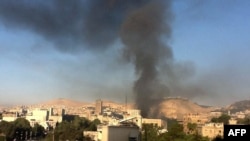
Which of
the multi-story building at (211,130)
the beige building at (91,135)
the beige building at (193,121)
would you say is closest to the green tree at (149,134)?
the beige building at (193,121)

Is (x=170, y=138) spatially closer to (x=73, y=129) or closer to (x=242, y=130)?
(x=73, y=129)

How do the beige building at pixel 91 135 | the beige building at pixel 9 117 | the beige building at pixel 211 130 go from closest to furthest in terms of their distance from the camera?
the beige building at pixel 211 130
the beige building at pixel 91 135
the beige building at pixel 9 117

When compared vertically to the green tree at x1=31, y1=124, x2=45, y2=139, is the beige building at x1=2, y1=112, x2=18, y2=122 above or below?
above

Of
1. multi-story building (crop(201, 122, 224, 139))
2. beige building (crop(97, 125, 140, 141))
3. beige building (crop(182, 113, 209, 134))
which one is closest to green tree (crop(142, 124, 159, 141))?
beige building (crop(182, 113, 209, 134))

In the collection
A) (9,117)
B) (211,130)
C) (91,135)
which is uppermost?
(9,117)

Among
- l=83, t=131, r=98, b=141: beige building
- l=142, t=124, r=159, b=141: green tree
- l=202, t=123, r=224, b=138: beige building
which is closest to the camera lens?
l=142, t=124, r=159, b=141: green tree

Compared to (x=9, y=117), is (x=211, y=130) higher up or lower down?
lower down

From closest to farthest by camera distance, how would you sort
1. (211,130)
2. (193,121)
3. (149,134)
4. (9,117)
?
(149,134) → (211,130) → (193,121) → (9,117)

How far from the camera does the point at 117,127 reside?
56.6m

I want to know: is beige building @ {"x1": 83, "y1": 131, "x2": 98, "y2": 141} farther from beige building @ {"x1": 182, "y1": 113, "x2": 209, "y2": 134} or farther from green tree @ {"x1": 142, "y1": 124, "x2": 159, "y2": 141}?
beige building @ {"x1": 182, "y1": 113, "x2": 209, "y2": 134}

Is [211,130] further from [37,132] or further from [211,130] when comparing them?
[37,132]

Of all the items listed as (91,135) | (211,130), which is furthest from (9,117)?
(211,130)

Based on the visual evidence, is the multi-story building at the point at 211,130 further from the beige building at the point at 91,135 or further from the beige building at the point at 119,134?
the beige building at the point at 119,134

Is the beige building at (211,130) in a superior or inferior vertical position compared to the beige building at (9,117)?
inferior
